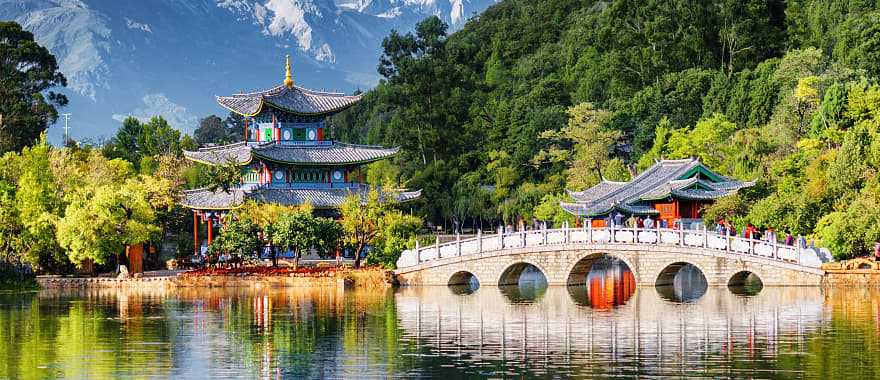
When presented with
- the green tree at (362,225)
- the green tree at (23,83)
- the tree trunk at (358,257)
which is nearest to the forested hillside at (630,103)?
the green tree at (362,225)

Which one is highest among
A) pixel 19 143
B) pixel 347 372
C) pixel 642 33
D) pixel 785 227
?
pixel 642 33

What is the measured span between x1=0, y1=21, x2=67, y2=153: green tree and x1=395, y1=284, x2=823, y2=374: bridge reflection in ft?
112

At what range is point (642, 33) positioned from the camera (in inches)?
3233

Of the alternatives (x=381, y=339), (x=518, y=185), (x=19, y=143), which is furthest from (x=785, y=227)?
(x=19, y=143)

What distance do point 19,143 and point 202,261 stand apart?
2051 cm

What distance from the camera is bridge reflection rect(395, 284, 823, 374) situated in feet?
102

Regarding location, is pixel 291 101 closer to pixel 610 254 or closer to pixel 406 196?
pixel 406 196

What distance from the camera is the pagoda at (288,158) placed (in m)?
62.0

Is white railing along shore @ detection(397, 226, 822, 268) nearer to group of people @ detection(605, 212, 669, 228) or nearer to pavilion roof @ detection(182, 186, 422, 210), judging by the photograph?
group of people @ detection(605, 212, 669, 228)

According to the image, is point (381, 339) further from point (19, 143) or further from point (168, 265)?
point (19, 143)

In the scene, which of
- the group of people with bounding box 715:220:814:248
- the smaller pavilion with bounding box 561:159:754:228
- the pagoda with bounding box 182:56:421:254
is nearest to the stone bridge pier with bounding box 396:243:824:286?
the group of people with bounding box 715:220:814:248

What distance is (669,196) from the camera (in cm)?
5712

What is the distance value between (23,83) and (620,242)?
41.7 meters

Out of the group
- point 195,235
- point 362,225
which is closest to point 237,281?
point 362,225
